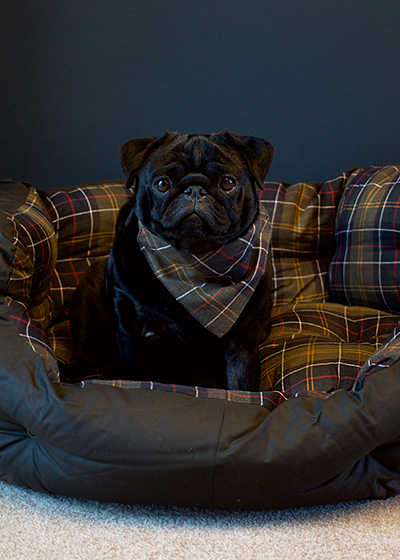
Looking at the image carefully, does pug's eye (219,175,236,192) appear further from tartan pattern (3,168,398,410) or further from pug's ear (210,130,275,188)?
tartan pattern (3,168,398,410)

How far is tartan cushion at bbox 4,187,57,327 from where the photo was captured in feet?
4.69

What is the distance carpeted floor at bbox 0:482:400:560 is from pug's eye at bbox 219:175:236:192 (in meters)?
0.75

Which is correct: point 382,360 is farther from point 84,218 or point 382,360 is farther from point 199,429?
point 84,218

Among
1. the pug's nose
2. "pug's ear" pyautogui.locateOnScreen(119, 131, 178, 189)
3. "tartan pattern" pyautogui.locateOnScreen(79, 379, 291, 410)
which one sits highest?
"pug's ear" pyautogui.locateOnScreen(119, 131, 178, 189)

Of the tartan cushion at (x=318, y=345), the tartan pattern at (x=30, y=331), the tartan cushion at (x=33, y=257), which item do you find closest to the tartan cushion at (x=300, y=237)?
the tartan cushion at (x=318, y=345)

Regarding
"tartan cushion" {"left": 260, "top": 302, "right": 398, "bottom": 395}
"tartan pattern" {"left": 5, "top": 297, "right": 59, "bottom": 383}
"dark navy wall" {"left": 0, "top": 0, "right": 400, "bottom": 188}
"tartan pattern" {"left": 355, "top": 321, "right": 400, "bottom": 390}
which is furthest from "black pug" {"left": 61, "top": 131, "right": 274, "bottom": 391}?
"dark navy wall" {"left": 0, "top": 0, "right": 400, "bottom": 188}

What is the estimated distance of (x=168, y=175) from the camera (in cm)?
125

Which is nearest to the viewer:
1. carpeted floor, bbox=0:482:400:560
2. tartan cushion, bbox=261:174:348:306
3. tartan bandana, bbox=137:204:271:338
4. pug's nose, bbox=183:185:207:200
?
carpeted floor, bbox=0:482:400:560

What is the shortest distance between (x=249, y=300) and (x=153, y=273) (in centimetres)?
28

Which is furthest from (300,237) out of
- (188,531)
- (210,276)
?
(188,531)

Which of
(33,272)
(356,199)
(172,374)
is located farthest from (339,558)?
(356,199)

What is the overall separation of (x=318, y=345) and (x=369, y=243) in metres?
0.54

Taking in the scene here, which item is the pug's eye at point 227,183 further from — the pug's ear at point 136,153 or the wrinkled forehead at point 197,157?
the pug's ear at point 136,153

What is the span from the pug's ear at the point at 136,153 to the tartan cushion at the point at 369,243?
0.85 m
